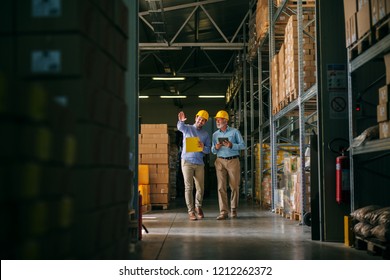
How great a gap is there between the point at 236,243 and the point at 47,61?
4051 millimetres

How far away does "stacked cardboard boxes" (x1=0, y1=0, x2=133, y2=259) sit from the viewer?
60.3 inches

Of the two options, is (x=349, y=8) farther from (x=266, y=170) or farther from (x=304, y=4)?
(x=266, y=170)

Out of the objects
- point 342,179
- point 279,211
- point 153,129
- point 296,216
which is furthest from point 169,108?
point 342,179

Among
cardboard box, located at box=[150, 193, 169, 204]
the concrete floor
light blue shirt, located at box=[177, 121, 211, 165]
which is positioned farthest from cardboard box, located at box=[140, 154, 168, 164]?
the concrete floor

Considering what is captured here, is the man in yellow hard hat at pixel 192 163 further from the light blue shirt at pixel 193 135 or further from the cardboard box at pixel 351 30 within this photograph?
the cardboard box at pixel 351 30

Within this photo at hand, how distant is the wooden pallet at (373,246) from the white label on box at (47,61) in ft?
10.9

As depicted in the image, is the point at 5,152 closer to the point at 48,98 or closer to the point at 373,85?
the point at 48,98

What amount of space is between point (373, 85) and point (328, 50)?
24.1 inches

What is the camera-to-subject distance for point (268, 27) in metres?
10.6

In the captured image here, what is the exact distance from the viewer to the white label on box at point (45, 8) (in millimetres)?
1838

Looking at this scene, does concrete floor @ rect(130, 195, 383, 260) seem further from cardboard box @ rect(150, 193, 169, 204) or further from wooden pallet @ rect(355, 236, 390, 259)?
cardboard box @ rect(150, 193, 169, 204)

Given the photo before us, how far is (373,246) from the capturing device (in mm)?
4473

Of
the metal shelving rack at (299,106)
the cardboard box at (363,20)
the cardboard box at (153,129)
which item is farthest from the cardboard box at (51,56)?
the cardboard box at (153,129)
